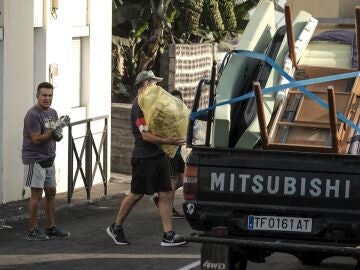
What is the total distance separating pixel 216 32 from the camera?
2464 cm

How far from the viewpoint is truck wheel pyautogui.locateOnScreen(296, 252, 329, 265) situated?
1101cm

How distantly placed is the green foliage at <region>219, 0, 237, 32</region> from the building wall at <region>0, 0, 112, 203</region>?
600 cm

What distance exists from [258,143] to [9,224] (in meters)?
5.25

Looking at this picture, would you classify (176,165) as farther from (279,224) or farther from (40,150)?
(279,224)

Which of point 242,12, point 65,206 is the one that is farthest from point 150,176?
point 242,12

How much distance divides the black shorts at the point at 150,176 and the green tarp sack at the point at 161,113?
7.6 inches

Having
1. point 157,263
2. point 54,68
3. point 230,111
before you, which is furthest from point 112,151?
point 230,111

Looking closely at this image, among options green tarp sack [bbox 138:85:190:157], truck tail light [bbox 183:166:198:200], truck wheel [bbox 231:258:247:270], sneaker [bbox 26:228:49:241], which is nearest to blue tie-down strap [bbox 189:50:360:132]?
truck tail light [bbox 183:166:198:200]

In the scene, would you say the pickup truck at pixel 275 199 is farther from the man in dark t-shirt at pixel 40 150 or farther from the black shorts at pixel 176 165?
the black shorts at pixel 176 165

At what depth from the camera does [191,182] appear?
10.2 meters

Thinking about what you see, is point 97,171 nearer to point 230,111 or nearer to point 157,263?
point 157,263

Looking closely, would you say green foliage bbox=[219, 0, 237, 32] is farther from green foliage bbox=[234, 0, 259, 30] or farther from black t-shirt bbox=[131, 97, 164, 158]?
black t-shirt bbox=[131, 97, 164, 158]

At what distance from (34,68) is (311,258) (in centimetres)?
672

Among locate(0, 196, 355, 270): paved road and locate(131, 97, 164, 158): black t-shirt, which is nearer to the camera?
locate(0, 196, 355, 270): paved road
